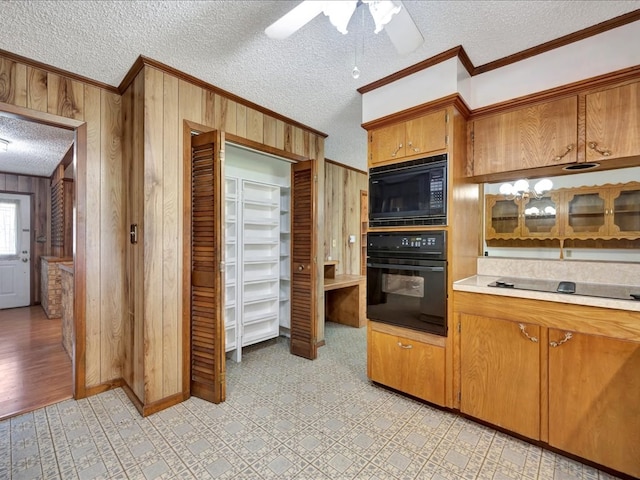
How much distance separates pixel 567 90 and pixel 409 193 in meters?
1.16

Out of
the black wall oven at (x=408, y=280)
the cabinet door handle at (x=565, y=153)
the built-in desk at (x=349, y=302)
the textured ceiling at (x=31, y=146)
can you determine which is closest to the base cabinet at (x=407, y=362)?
the black wall oven at (x=408, y=280)

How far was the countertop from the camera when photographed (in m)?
1.56

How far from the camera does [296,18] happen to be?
1361mm

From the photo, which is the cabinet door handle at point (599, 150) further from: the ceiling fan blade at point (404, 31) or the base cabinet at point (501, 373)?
the ceiling fan blade at point (404, 31)

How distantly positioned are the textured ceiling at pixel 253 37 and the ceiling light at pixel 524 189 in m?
0.99

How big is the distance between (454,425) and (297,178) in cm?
265

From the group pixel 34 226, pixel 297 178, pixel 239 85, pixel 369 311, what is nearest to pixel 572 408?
pixel 369 311

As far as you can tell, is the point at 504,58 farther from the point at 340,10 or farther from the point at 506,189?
the point at 340,10

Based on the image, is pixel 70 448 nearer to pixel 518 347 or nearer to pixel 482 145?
pixel 518 347

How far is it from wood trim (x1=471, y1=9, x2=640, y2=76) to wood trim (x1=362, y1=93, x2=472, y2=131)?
330mm

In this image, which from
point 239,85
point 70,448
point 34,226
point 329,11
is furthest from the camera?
point 34,226

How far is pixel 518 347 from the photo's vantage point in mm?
1881

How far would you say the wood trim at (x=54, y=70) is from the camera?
6.70 ft

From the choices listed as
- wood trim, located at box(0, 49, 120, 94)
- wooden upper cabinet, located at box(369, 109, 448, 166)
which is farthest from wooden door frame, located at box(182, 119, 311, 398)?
wooden upper cabinet, located at box(369, 109, 448, 166)
